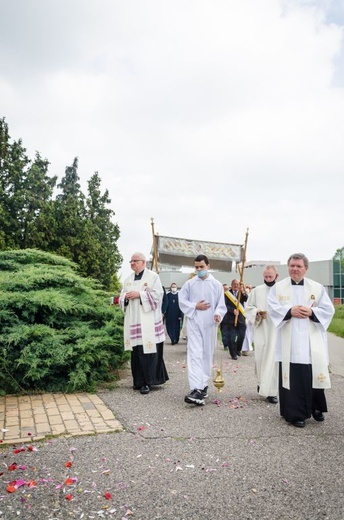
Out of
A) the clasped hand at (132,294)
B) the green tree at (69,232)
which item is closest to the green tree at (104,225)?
the green tree at (69,232)

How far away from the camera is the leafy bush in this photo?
262 inches

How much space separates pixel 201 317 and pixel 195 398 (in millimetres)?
1199

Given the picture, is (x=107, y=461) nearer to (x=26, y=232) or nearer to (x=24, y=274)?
(x=24, y=274)

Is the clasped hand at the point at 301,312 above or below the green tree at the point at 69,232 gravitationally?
below

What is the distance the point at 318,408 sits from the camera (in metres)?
5.61

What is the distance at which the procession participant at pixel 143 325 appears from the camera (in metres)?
7.20

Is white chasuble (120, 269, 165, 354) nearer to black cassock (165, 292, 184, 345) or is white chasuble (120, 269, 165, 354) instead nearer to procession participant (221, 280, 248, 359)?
procession participant (221, 280, 248, 359)

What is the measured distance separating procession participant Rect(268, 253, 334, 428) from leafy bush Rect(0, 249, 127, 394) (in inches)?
111

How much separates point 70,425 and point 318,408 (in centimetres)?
287

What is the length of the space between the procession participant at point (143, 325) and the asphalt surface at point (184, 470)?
3.91 ft

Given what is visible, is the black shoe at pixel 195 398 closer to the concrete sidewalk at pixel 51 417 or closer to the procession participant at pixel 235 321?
the concrete sidewalk at pixel 51 417

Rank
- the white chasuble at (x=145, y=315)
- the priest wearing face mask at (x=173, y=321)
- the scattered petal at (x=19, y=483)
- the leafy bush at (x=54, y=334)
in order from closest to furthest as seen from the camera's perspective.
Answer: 1. the scattered petal at (x=19, y=483)
2. the leafy bush at (x=54, y=334)
3. the white chasuble at (x=145, y=315)
4. the priest wearing face mask at (x=173, y=321)

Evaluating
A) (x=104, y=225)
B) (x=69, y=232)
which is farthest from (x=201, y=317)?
(x=104, y=225)

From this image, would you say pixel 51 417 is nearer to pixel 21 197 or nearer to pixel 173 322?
pixel 173 322
